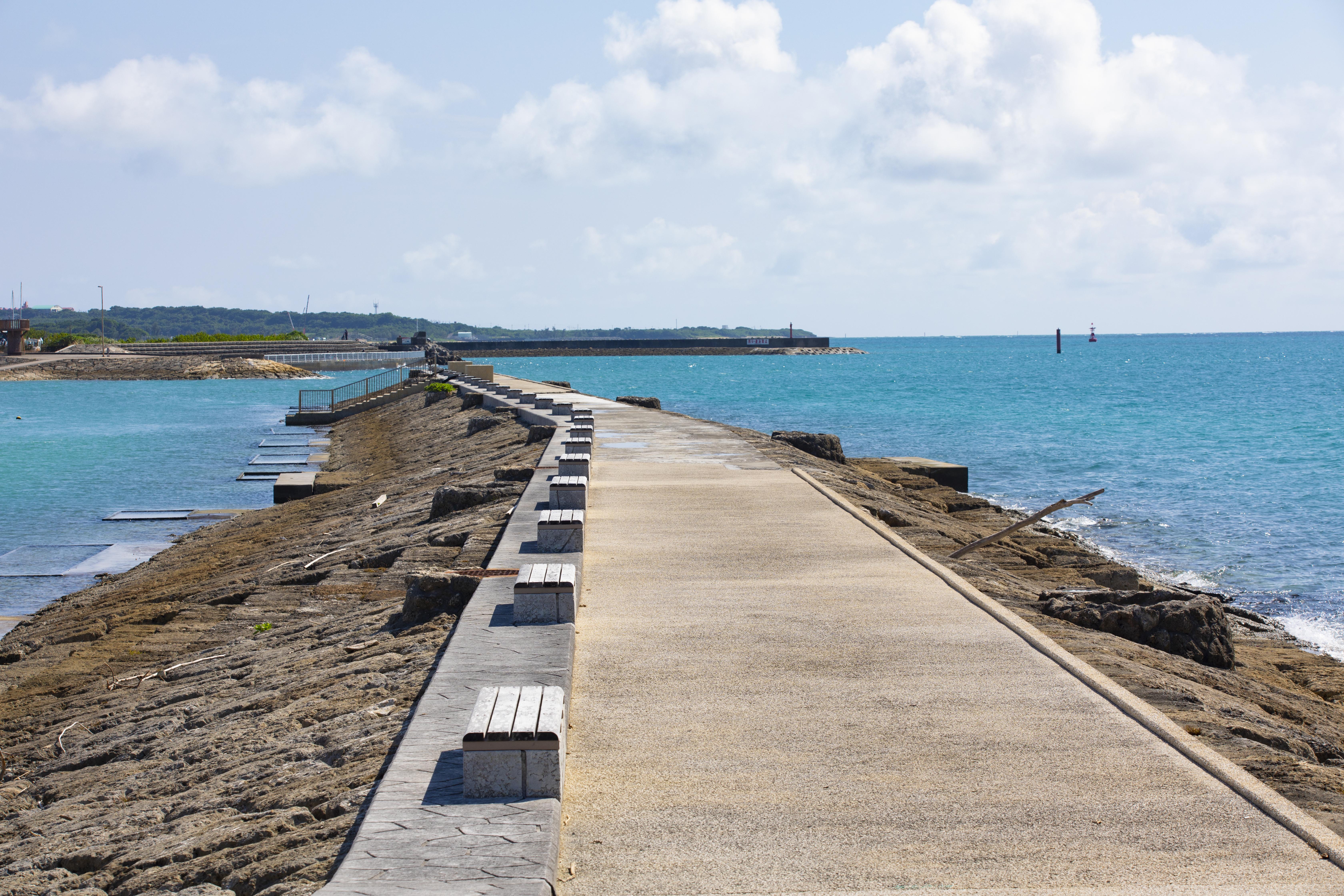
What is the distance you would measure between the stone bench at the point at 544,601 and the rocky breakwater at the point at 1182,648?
3431 millimetres

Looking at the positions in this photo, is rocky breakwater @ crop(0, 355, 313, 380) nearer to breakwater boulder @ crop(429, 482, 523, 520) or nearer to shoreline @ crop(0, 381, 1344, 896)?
shoreline @ crop(0, 381, 1344, 896)

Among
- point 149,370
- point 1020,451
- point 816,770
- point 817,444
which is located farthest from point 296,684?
point 149,370

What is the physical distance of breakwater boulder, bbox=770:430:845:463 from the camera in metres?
22.9

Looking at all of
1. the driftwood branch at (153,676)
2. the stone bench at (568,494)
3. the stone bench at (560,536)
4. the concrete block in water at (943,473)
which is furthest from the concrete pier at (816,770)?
the concrete block in water at (943,473)

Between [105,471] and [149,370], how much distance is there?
73.5m

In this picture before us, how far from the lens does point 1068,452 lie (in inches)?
1543

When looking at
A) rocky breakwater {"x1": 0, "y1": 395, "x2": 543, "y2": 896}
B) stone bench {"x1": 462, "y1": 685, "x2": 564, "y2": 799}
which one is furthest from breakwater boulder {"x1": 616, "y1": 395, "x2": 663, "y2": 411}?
stone bench {"x1": 462, "y1": 685, "x2": 564, "y2": 799}

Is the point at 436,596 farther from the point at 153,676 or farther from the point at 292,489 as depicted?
the point at 292,489

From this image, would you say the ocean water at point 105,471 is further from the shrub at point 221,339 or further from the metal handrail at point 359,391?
the shrub at point 221,339

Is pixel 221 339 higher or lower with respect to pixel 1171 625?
higher

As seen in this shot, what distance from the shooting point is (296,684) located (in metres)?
7.76

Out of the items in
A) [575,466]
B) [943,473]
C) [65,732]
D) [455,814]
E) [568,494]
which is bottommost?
[65,732]

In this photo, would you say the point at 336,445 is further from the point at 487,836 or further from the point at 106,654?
the point at 487,836

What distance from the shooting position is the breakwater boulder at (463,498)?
14047mm
